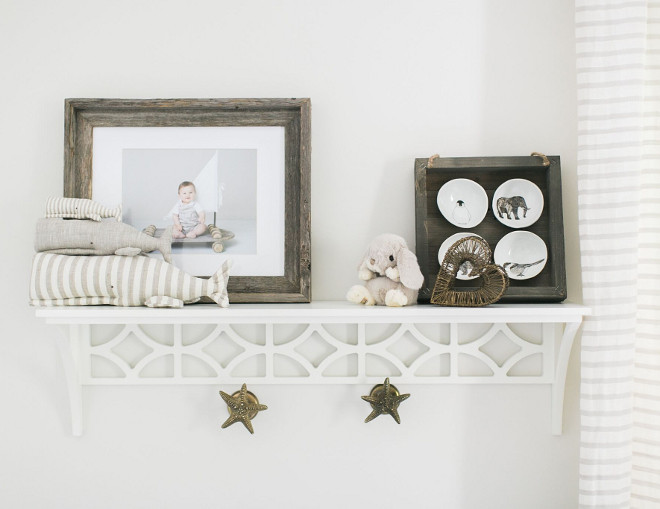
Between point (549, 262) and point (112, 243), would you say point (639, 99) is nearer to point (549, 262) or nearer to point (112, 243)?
point (549, 262)

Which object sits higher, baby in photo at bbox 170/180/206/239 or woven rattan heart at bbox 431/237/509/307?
baby in photo at bbox 170/180/206/239

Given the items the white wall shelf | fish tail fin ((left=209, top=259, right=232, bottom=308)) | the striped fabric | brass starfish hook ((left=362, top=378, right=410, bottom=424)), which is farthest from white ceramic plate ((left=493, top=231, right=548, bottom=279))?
the striped fabric

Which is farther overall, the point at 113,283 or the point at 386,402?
the point at 386,402

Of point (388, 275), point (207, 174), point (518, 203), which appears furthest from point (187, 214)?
point (518, 203)

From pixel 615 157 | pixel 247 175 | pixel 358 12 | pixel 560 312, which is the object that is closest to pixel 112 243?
pixel 247 175

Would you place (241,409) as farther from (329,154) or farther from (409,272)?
(329,154)

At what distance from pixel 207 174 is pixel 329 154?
0.27 metres

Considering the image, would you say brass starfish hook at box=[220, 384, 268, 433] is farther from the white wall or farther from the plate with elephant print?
the plate with elephant print

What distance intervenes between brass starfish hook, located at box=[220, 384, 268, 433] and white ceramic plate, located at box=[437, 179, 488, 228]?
58cm

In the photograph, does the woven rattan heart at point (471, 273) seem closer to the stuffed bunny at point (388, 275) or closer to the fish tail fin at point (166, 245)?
the stuffed bunny at point (388, 275)

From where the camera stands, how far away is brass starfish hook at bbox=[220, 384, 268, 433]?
1124 mm

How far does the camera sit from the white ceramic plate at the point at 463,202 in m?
1.12

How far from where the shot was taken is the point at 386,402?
44.4 inches

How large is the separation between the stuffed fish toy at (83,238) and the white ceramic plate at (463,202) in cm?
64
